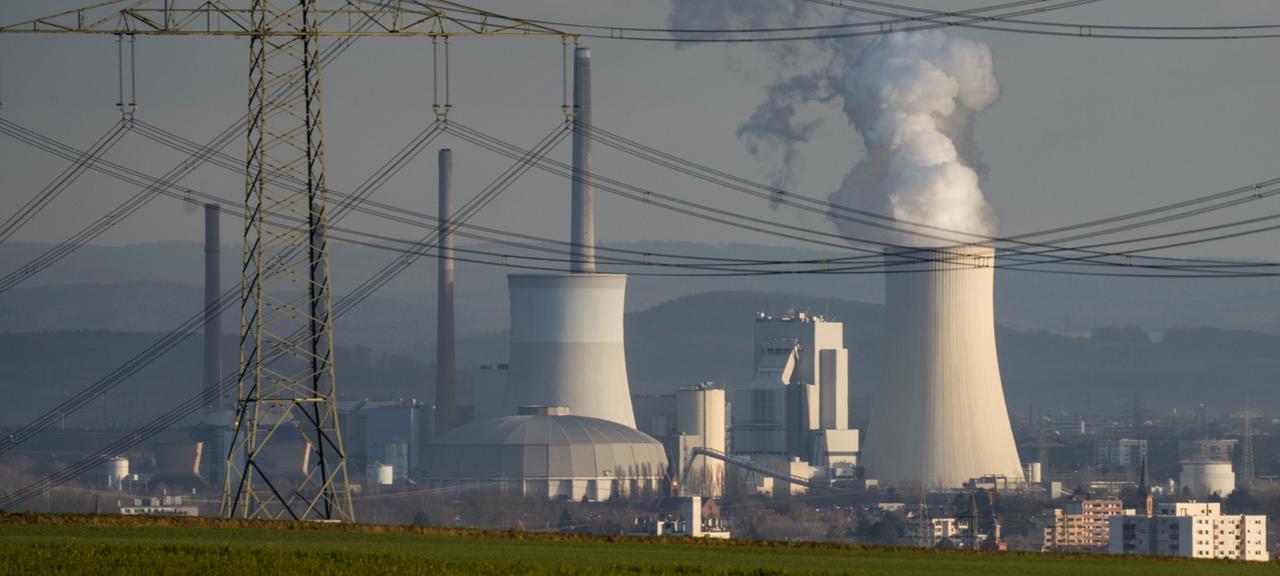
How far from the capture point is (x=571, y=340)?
56219 millimetres

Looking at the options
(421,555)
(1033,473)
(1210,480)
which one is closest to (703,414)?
(1033,473)

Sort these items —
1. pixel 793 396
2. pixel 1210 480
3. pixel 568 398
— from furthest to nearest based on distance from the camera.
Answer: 1. pixel 793 396
2. pixel 1210 480
3. pixel 568 398

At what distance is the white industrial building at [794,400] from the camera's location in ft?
231

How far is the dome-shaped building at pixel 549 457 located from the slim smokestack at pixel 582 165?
15.6 ft

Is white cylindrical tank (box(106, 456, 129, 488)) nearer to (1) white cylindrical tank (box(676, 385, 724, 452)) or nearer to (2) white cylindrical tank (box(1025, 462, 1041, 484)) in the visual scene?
(1) white cylindrical tank (box(676, 385, 724, 452))

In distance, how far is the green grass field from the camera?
52.5 ft

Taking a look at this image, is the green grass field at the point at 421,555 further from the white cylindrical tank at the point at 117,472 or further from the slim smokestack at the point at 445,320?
the white cylindrical tank at the point at 117,472

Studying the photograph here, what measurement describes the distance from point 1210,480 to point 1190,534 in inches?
836

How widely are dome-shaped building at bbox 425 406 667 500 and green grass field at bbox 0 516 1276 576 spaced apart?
40.3m

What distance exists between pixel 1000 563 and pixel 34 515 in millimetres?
8476

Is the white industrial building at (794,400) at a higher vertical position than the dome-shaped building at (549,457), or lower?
higher

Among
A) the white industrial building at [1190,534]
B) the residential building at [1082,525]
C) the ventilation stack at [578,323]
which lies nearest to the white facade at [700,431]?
the ventilation stack at [578,323]

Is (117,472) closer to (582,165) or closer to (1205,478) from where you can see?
(582,165)

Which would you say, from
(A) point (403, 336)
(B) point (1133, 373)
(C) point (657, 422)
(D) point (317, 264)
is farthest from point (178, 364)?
(D) point (317, 264)
